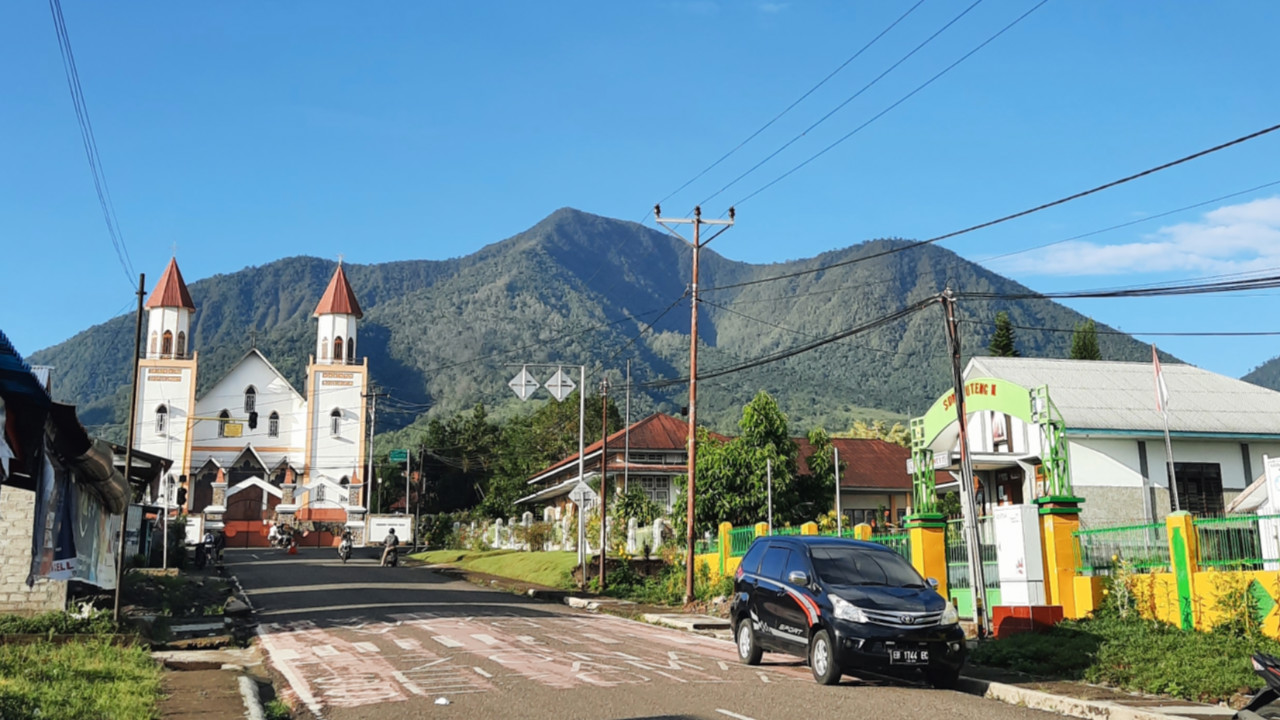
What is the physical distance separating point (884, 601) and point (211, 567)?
38.7 meters

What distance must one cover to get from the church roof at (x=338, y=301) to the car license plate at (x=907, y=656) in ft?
293

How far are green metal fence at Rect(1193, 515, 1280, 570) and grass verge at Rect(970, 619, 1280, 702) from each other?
1110mm

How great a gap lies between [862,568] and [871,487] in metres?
41.4

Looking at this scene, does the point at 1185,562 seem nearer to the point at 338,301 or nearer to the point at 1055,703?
the point at 1055,703

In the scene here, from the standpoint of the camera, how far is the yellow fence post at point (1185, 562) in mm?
14523

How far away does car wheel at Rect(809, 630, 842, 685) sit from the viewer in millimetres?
12903

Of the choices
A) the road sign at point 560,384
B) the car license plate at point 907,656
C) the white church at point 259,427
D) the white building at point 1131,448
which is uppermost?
the white church at point 259,427

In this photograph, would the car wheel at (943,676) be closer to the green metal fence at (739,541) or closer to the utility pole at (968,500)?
the utility pole at (968,500)

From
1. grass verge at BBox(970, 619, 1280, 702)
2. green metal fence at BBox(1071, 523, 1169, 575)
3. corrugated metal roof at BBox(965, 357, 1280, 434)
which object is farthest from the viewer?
corrugated metal roof at BBox(965, 357, 1280, 434)

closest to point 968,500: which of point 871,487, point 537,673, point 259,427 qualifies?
point 537,673

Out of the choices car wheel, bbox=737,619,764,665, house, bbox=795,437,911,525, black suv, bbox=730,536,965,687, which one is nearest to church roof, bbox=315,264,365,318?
house, bbox=795,437,911,525

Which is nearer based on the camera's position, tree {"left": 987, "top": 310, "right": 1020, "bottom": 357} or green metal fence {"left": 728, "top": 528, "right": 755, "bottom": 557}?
green metal fence {"left": 728, "top": 528, "right": 755, "bottom": 557}

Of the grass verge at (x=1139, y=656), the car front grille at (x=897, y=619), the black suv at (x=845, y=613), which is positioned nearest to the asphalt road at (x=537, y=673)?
the black suv at (x=845, y=613)

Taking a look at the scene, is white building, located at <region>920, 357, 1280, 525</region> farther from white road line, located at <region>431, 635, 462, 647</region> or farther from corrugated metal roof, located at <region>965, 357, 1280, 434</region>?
white road line, located at <region>431, 635, 462, 647</region>
